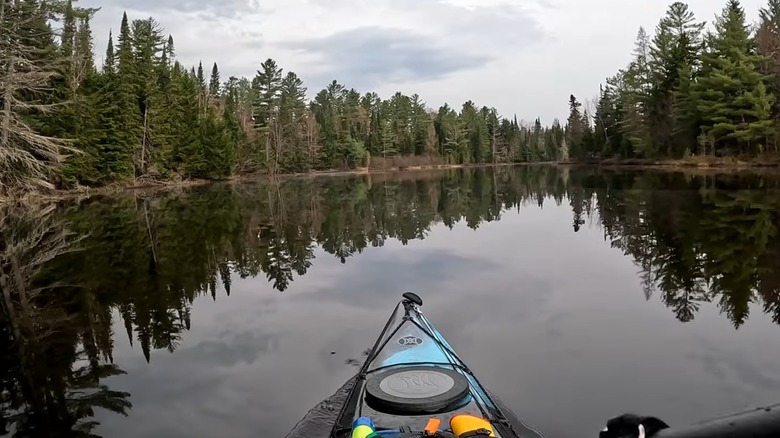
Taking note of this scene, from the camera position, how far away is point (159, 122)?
131 feet

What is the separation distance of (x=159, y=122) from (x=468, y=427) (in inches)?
1644

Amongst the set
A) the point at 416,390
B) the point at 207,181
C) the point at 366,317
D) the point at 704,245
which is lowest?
the point at 366,317

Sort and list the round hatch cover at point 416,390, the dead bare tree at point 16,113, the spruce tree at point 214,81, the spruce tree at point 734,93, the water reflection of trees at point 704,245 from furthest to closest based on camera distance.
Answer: the spruce tree at point 214,81
the spruce tree at point 734,93
the dead bare tree at point 16,113
the water reflection of trees at point 704,245
the round hatch cover at point 416,390

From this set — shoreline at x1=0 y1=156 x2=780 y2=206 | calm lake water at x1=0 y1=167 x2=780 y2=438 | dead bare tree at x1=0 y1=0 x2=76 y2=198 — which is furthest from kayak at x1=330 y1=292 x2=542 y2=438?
shoreline at x1=0 y1=156 x2=780 y2=206

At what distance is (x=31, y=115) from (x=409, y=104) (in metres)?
69.5

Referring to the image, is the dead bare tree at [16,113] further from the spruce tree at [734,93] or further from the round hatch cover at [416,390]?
Answer: the spruce tree at [734,93]

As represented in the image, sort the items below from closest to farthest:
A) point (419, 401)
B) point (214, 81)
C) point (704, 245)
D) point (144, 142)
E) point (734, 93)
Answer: point (419, 401), point (704, 245), point (734, 93), point (144, 142), point (214, 81)

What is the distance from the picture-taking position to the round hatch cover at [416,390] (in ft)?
11.6

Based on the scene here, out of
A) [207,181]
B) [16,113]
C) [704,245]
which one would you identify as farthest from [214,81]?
[704,245]

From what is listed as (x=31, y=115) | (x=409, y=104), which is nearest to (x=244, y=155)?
(x=31, y=115)

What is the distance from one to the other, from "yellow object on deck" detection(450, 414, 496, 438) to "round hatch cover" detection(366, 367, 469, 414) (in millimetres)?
491

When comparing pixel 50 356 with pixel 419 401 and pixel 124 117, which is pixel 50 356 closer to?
pixel 419 401

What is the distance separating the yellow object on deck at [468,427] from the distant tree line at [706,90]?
35590 mm

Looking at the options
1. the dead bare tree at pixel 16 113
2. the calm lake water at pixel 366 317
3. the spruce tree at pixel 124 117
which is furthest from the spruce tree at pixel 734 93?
the spruce tree at pixel 124 117
